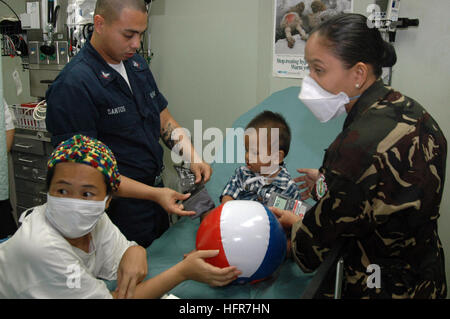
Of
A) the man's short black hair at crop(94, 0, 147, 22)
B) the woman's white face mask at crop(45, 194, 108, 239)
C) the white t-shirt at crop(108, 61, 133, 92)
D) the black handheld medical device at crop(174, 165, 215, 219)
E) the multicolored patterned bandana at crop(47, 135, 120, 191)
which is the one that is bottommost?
the black handheld medical device at crop(174, 165, 215, 219)

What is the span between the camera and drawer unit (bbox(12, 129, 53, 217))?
301cm

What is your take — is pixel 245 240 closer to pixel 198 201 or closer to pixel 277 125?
pixel 198 201

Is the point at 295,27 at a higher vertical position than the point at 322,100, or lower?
higher

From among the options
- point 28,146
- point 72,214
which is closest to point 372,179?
point 72,214

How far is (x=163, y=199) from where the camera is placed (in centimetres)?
168

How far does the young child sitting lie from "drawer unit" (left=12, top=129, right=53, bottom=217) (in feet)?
5.77

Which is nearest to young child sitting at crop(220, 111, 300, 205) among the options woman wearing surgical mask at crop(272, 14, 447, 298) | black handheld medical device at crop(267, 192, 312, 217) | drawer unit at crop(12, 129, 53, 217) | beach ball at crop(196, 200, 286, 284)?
black handheld medical device at crop(267, 192, 312, 217)

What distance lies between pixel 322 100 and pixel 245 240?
0.63 meters

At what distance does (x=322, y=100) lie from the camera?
1386 mm

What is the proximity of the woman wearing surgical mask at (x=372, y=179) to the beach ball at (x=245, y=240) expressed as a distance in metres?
0.14

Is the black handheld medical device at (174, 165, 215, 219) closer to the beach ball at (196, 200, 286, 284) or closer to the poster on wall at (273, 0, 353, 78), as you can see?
the beach ball at (196, 200, 286, 284)

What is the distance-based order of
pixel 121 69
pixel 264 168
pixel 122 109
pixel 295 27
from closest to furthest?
pixel 122 109 → pixel 121 69 → pixel 264 168 → pixel 295 27

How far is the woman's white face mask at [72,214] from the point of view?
44.4 inches

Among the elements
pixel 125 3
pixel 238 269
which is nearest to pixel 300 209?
pixel 238 269
